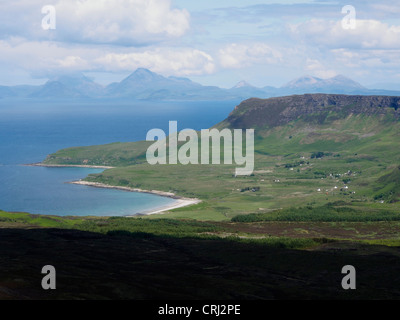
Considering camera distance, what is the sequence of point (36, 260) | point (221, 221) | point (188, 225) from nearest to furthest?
point (36, 260) < point (188, 225) < point (221, 221)

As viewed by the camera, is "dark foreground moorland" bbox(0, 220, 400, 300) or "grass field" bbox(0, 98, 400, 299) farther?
"grass field" bbox(0, 98, 400, 299)

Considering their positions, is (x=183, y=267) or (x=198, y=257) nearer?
(x=183, y=267)

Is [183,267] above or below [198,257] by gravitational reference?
below

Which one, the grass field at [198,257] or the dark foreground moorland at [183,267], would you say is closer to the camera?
the dark foreground moorland at [183,267]

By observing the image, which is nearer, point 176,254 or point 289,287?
point 289,287
